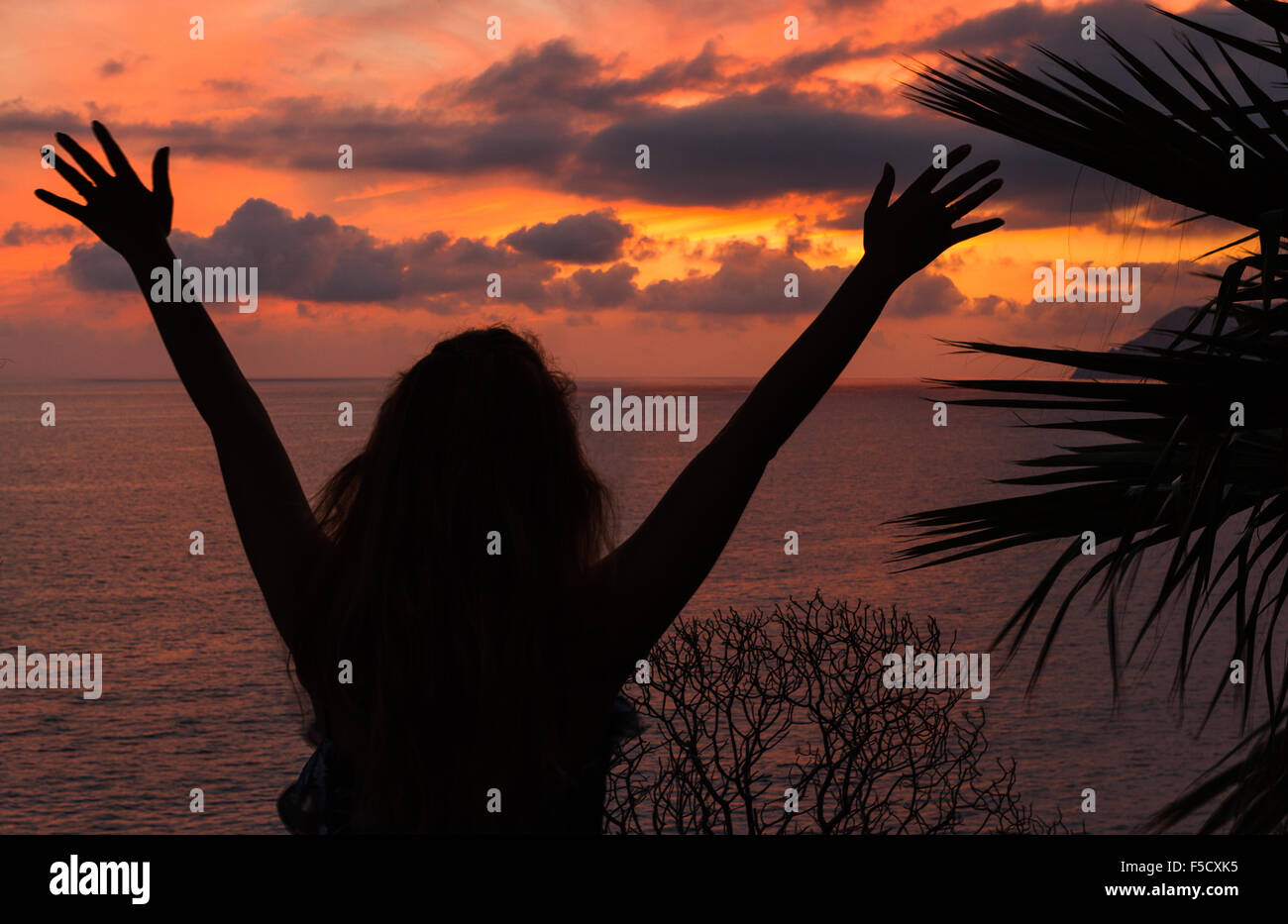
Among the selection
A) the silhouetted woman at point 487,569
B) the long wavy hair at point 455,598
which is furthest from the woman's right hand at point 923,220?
the long wavy hair at point 455,598

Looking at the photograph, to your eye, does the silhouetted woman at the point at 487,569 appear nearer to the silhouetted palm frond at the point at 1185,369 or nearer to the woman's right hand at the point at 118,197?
the woman's right hand at the point at 118,197

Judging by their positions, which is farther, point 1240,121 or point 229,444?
point 1240,121

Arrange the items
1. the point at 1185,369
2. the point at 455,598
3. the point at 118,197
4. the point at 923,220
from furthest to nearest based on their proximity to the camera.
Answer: the point at 1185,369 → the point at 118,197 → the point at 923,220 → the point at 455,598

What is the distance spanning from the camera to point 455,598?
1224mm

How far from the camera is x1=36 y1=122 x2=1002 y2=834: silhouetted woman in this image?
3.94 feet

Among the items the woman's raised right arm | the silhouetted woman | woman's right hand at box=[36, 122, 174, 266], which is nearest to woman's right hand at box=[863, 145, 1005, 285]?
the silhouetted woman

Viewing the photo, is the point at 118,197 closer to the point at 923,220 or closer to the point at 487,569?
the point at 487,569

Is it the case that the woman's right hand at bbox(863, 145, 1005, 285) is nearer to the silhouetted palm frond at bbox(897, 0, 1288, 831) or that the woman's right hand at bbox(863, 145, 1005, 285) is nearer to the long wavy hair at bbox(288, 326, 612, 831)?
the long wavy hair at bbox(288, 326, 612, 831)

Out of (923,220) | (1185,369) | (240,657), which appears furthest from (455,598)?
(240,657)

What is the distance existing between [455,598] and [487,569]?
0.15 ft

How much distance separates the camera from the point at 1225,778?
3867 mm

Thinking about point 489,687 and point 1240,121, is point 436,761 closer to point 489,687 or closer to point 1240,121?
point 489,687
